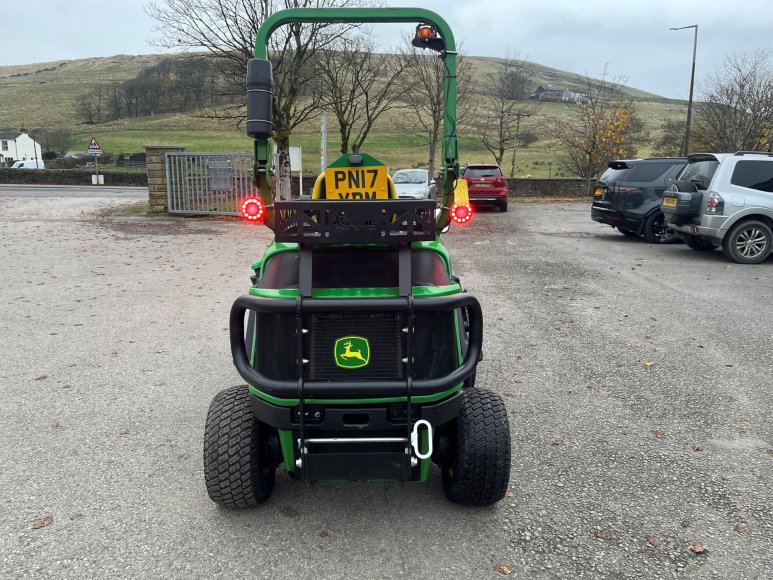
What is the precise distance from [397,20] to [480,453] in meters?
2.57

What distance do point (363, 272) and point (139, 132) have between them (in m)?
81.2

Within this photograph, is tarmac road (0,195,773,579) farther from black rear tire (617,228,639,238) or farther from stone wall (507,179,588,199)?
stone wall (507,179,588,199)

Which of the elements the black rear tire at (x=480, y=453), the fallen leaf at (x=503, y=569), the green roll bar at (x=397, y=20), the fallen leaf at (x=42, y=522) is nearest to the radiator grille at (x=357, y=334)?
the black rear tire at (x=480, y=453)

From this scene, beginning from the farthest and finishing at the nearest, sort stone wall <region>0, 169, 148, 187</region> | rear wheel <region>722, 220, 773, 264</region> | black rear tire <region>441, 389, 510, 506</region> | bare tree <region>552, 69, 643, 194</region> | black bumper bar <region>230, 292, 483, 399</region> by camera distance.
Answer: stone wall <region>0, 169, 148, 187</region> < bare tree <region>552, 69, 643, 194</region> < rear wheel <region>722, 220, 773, 264</region> < black rear tire <region>441, 389, 510, 506</region> < black bumper bar <region>230, 292, 483, 399</region>

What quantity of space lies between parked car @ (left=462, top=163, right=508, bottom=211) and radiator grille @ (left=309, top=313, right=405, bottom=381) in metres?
18.3

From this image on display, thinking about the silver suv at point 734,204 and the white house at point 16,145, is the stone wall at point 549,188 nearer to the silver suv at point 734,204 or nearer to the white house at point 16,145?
the silver suv at point 734,204

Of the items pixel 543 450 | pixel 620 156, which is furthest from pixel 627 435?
pixel 620 156

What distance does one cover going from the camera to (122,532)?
9.86 feet

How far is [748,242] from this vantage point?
1092 centimetres

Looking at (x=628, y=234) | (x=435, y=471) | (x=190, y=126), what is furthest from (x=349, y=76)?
(x=190, y=126)

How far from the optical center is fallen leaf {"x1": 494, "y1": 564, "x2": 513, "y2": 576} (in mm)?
2730

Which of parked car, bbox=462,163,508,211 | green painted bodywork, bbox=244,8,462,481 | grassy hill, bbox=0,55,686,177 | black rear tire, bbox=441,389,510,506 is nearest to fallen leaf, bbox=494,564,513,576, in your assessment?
black rear tire, bbox=441,389,510,506

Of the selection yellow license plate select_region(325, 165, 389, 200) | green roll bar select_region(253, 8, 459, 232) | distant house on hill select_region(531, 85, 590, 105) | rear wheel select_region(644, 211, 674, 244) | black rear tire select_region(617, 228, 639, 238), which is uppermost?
distant house on hill select_region(531, 85, 590, 105)

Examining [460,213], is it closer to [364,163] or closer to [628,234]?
[364,163]
